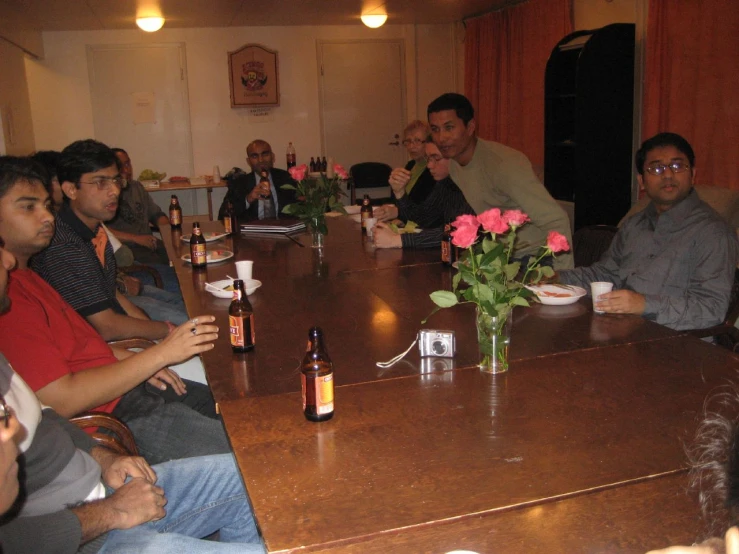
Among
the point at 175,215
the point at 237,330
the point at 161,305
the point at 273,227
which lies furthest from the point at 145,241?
the point at 237,330

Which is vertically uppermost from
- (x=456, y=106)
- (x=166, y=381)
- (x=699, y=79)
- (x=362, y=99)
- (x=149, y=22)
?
A: (x=149, y=22)

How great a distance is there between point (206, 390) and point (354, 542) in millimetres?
1507

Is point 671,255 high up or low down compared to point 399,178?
down

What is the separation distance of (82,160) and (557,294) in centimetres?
197

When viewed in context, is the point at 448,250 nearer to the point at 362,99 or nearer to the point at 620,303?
the point at 620,303

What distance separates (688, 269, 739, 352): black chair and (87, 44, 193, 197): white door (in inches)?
268

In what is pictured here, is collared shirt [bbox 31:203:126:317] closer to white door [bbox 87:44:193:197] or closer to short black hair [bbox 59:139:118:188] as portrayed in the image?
short black hair [bbox 59:139:118:188]

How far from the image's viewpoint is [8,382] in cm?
149

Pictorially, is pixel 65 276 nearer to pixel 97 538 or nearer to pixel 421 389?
pixel 97 538

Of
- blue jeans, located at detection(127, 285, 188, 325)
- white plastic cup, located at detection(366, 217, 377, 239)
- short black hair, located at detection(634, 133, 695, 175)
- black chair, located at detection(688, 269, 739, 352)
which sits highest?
short black hair, located at detection(634, 133, 695, 175)

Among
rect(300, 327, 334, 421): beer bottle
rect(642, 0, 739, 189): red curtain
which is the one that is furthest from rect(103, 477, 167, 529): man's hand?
rect(642, 0, 739, 189): red curtain

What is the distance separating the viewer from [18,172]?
2.07 m

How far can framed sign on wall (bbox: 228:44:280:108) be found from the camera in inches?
318

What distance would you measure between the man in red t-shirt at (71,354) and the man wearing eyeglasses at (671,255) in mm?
1303
